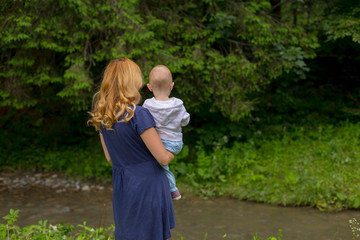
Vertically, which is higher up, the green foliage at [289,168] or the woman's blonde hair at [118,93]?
the woman's blonde hair at [118,93]

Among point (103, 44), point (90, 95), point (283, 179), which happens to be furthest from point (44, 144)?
point (283, 179)

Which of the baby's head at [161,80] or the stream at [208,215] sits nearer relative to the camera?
the baby's head at [161,80]

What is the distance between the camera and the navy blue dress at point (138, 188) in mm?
2230

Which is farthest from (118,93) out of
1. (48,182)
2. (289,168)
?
(48,182)

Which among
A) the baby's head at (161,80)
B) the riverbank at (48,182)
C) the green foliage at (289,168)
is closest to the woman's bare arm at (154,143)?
the baby's head at (161,80)

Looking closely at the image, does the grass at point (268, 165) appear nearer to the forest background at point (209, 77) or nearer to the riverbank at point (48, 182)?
the forest background at point (209, 77)

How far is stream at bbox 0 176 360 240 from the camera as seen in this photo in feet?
16.1

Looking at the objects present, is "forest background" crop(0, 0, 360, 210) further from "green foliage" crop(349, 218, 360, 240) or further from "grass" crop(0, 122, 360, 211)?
"green foliage" crop(349, 218, 360, 240)

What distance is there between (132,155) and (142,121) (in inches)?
9.7

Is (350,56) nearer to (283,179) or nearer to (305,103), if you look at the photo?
(305,103)

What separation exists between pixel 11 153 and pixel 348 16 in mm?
7873

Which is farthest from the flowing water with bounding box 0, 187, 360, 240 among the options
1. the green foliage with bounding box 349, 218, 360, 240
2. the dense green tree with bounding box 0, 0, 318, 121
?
the dense green tree with bounding box 0, 0, 318, 121

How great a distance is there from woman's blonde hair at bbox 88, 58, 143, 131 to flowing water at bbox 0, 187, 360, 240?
2.81 m

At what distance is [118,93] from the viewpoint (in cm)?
218
